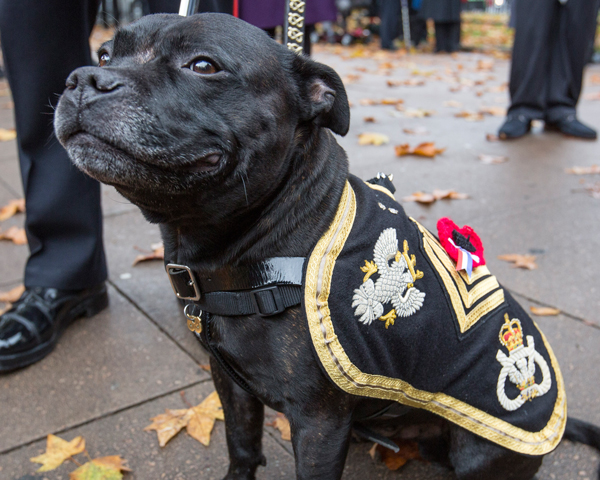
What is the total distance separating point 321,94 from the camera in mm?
1891

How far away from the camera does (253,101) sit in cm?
173

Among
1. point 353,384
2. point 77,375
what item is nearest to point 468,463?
point 353,384

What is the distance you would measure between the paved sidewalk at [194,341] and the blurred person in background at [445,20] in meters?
8.22

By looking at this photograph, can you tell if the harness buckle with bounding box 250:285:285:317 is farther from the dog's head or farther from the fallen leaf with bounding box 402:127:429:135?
the fallen leaf with bounding box 402:127:429:135

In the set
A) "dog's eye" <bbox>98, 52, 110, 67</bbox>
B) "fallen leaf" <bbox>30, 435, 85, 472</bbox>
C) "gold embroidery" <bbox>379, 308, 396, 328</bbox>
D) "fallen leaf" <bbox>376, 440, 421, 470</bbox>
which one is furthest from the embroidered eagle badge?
"fallen leaf" <bbox>30, 435, 85, 472</bbox>

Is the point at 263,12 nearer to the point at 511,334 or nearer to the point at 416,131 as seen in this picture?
the point at 511,334

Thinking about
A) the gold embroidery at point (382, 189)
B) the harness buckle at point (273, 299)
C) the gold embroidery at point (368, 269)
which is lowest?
the harness buckle at point (273, 299)

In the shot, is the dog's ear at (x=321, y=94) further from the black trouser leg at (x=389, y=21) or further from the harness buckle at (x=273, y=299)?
the black trouser leg at (x=389, y=21)

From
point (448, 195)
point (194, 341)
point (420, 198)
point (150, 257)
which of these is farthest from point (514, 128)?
point (194, 341)

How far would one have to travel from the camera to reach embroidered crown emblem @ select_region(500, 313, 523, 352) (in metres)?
1.99

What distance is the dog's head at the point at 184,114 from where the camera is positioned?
1.59m

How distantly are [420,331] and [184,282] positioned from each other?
2.43 feet

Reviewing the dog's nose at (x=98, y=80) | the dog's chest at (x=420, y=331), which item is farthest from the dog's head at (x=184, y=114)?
the dog's chest at (x=420, y=331)

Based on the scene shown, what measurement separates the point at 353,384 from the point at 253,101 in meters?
0.84
